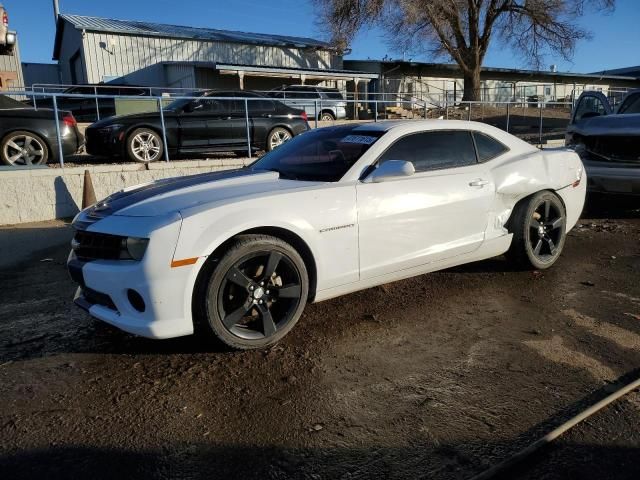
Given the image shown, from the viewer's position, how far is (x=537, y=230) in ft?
16.2

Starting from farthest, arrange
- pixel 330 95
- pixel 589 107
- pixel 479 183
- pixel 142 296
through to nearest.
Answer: pixel 330 95, pixel 589 107, pixel 479 183, pixel 142 296

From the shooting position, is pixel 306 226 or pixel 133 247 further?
pixel 306 226

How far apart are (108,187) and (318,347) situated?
6573 mm

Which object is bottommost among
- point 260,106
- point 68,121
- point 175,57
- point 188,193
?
point 188,193

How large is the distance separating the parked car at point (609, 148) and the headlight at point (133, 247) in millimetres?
6441

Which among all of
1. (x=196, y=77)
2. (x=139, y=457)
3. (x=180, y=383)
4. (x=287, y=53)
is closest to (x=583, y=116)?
(x=180, y=383)

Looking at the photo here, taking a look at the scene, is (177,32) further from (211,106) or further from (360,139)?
(360,139)

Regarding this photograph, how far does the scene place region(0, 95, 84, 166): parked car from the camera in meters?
8.68

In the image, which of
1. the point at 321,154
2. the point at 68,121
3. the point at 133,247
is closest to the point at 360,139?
the point at 321,154

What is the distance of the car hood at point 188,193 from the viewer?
329cm

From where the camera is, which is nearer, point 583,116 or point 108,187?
point 583,116

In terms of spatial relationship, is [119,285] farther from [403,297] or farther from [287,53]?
[287,53]

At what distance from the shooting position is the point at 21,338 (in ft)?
12.1

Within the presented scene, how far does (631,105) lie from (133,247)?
8312mm
